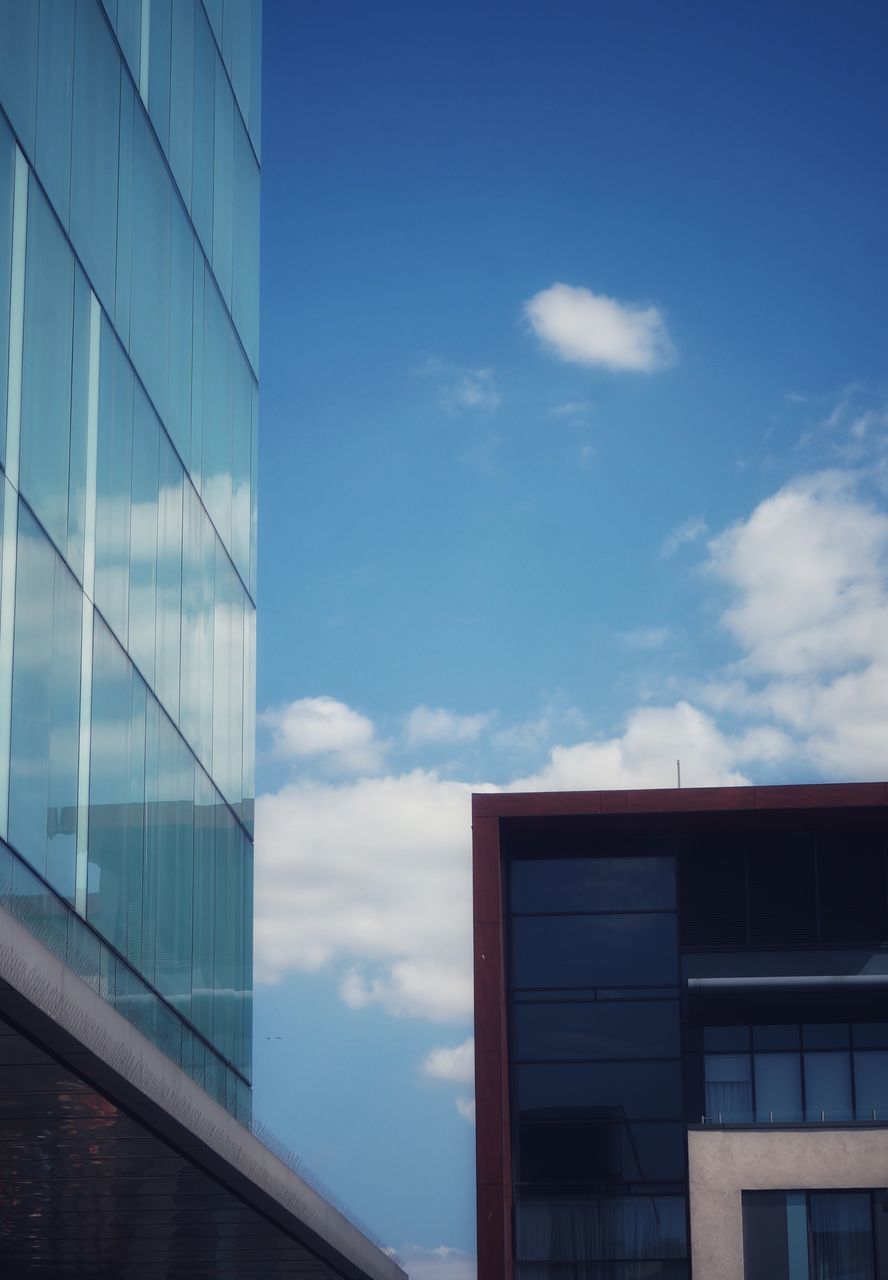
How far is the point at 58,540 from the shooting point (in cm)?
2025

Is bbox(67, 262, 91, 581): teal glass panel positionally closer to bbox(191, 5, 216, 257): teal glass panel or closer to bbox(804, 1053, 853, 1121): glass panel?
bbox(191, 5, 216, 257): teal glass panel

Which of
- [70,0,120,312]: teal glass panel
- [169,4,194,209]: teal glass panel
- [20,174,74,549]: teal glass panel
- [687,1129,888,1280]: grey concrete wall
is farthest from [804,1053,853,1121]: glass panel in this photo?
[20,174,74,549]: teal glass panel

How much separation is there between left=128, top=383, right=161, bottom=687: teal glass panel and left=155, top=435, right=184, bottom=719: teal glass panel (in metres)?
0.27

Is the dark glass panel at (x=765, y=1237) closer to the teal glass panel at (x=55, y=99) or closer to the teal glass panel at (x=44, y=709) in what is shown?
the teal glass panel at (x=44, y=709)

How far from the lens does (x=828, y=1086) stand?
1512 inches

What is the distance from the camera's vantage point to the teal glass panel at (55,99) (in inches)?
800

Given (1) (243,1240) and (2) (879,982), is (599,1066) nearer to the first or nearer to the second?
(2) (879,982)

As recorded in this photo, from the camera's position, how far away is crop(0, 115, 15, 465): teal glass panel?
60.5ft

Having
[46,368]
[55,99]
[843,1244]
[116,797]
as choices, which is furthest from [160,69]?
[843,1244]

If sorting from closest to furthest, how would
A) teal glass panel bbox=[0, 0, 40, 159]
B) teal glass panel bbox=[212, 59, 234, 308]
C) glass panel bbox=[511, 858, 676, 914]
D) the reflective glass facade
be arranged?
teal glass panel bbox=[0, 0, 40, 159], the reflective glass facade, teal glass panel bbox=[212, 59, 234, 308], glass panel bbox=[511, 858, 676, 914]

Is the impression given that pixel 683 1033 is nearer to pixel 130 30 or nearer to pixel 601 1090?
pixel 601 1090

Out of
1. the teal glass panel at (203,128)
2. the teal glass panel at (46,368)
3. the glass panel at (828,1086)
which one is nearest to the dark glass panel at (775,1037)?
the glass panel at (828,1086)

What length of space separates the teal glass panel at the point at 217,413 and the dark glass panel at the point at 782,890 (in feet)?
51.0

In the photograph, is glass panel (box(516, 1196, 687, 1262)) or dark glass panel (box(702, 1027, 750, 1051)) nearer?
glass panel (box(516, 1196, 687, 1262))
